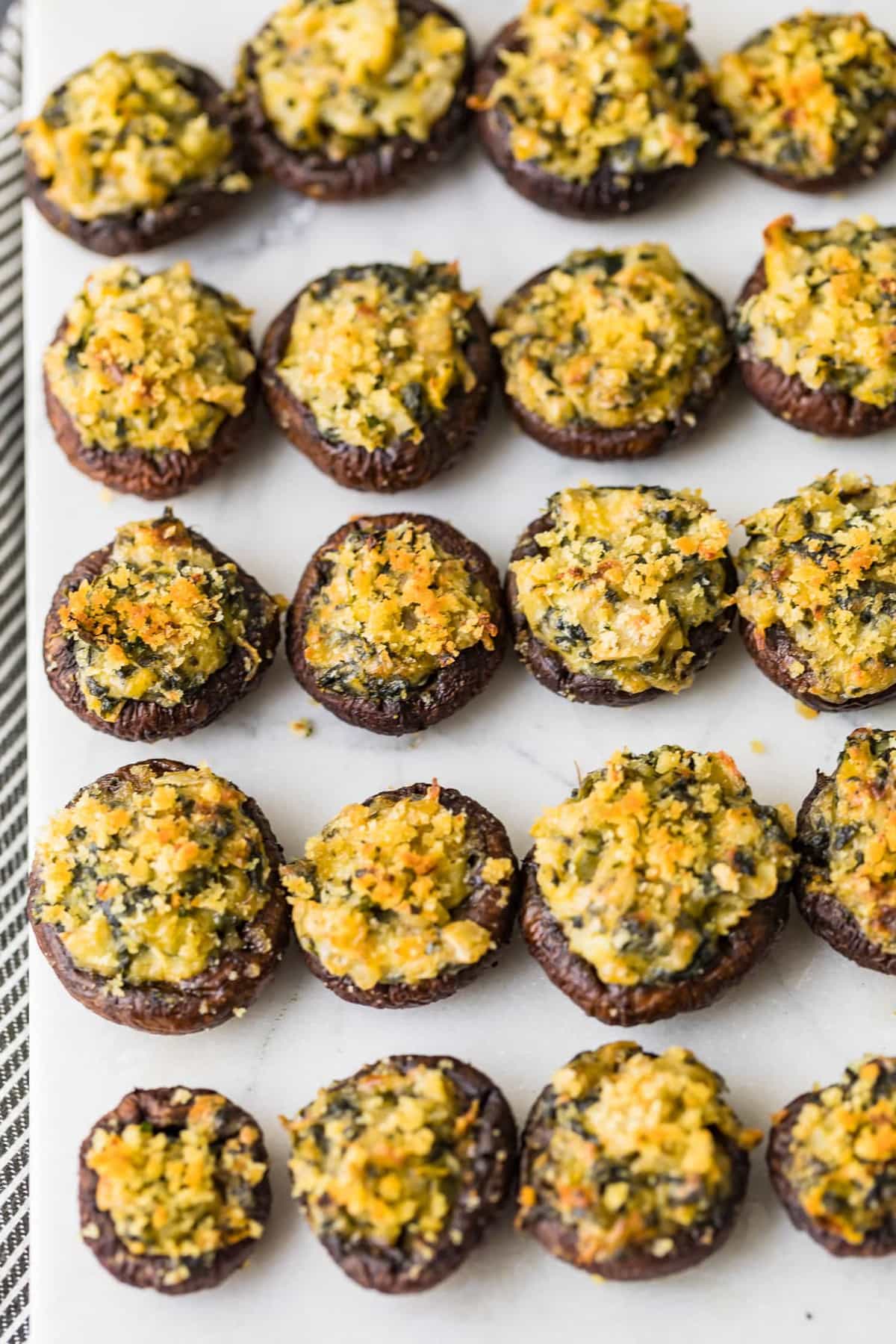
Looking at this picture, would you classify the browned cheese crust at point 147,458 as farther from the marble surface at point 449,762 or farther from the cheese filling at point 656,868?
the cheese filling at point 656,868

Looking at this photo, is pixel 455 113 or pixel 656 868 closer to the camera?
pixel 656 868

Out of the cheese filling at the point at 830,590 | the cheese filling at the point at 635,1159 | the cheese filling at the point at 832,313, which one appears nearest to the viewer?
the cheese filling at the point at 635,1159

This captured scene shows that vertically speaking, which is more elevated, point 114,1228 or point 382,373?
point 382,373

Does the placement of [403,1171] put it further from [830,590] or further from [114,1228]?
[830,590]

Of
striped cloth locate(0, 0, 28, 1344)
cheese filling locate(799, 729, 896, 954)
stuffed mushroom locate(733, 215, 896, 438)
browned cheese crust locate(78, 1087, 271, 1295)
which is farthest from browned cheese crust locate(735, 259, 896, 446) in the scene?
browned cheese crust locate(78, 1087, 271, 1295)

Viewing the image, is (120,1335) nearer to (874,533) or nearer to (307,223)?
(874,533)

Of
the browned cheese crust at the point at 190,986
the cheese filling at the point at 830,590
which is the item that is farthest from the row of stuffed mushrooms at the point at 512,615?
the browned cheese crust at the point at 190,986

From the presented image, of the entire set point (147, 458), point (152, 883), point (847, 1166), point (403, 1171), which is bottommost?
point (847, 1166)

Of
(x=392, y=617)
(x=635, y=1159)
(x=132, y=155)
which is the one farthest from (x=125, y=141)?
(x=635, y=1159)
